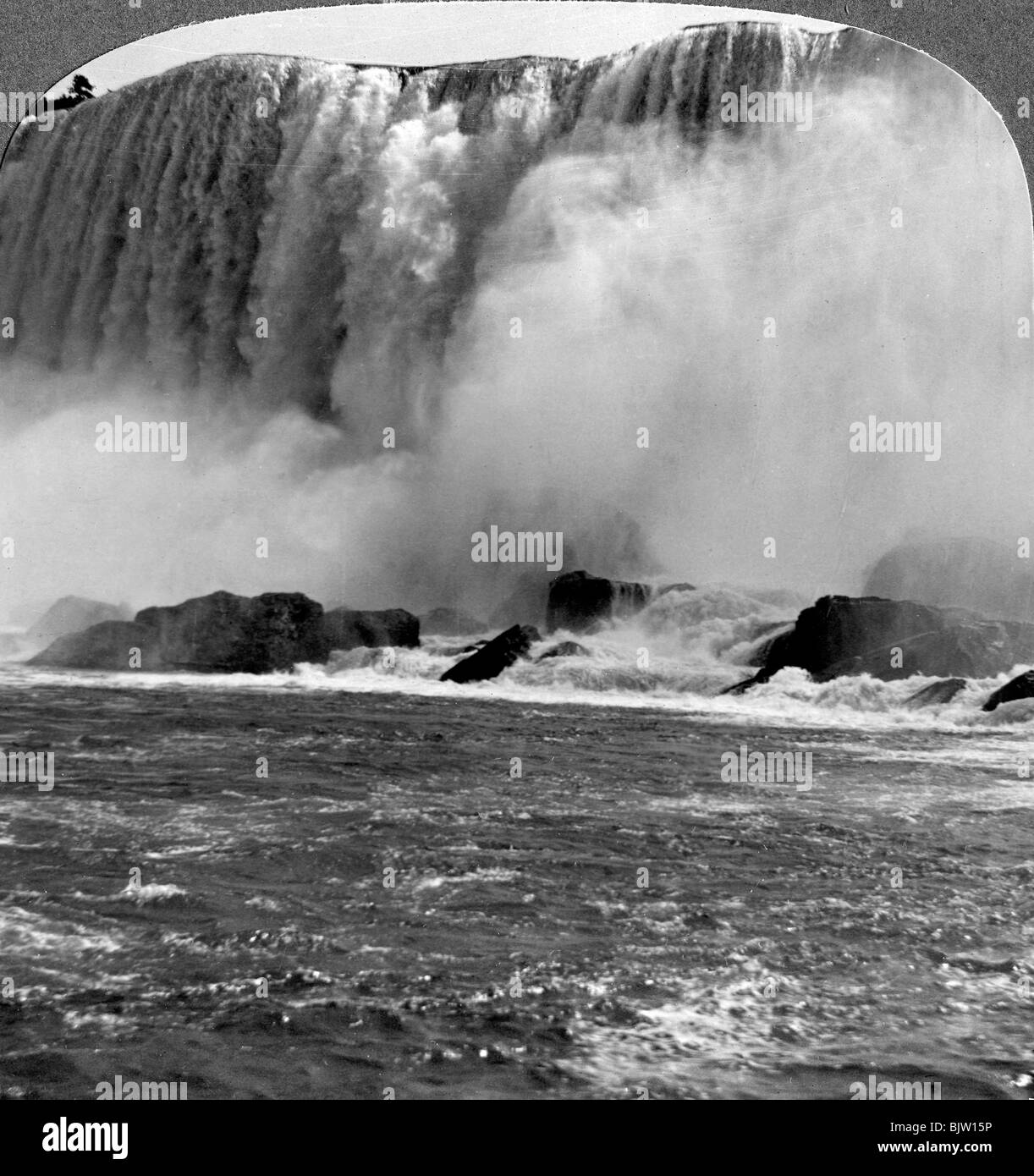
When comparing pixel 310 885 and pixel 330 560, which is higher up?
pixel 330 560

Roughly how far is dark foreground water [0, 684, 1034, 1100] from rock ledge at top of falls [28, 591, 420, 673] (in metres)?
0.12

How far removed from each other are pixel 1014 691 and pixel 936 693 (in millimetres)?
226

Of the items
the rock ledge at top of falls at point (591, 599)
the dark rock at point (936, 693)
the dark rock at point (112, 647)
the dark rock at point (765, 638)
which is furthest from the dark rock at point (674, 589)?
the dark rock at point (112, 647)

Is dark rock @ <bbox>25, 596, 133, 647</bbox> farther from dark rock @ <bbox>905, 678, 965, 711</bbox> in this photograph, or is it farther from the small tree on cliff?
dark rock @ <bbox>905, 678, 965, 711</bbox>

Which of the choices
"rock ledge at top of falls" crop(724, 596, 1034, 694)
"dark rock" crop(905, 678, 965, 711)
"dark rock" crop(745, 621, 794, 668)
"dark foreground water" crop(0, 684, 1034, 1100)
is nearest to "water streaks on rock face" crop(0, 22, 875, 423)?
"dark foreground water" crop(0, 684, 1034, 1100)

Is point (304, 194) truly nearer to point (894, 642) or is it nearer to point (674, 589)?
point (674, 589)

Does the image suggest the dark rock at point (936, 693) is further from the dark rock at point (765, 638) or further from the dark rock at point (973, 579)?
the dark rock at point (765, 638)

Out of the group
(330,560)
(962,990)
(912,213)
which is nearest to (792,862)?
(962,990)

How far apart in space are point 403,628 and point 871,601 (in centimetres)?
149

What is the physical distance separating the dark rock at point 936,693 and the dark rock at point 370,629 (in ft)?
5.16

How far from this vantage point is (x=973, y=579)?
12.5 feet

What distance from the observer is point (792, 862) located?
131 inches
